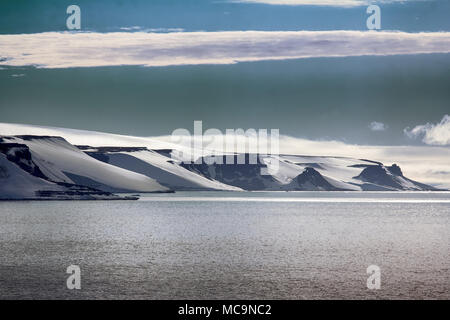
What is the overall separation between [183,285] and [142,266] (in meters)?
10.5

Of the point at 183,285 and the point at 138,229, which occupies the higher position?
the point at 138,229
